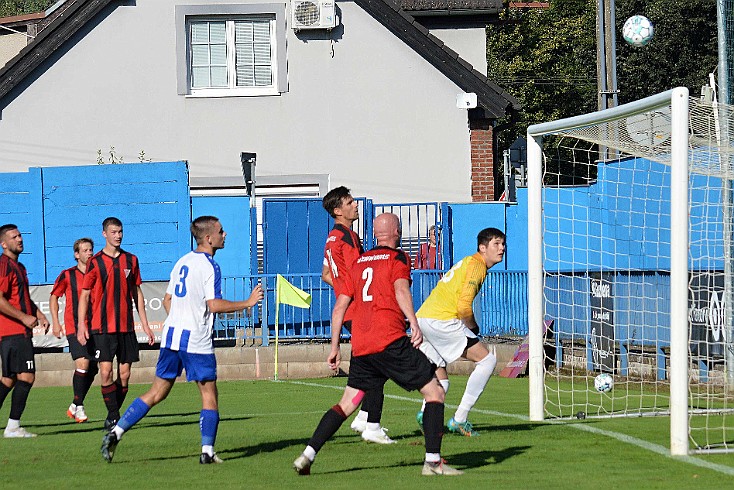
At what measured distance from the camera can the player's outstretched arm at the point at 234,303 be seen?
9180 millimetres

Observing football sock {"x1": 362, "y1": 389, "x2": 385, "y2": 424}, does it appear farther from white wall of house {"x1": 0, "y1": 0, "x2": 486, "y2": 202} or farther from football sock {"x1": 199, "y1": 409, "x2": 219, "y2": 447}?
white wall of house {"x1": 0, "y1": 0, "x2": 486, "y2": 202}

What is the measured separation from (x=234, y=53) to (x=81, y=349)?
14.1 meters

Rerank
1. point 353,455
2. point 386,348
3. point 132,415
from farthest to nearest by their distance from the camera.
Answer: point 353,455 < point 132,415 < point 386,348

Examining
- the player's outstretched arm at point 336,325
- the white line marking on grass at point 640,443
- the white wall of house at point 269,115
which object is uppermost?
the white wall of house at point 269,115

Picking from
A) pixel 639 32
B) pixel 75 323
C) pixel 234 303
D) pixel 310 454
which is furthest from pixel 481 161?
pixel 310 454

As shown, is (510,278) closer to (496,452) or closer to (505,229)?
(505,229)

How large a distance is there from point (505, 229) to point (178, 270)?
14.8 m

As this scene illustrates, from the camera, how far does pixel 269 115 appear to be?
1057 inches

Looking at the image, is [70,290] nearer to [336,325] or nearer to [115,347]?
[115,347]

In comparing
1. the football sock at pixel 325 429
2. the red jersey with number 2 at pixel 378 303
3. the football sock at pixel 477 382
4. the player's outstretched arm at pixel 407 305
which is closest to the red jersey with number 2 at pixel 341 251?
the football sock at pixel 477 382

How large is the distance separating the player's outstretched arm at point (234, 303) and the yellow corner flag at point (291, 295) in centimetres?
1070

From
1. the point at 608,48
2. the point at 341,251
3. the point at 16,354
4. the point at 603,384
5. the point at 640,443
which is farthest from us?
the point at 608,48

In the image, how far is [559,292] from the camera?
748 inches

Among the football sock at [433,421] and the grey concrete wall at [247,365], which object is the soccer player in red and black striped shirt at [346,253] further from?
the grey concrete wall at [247,365]
